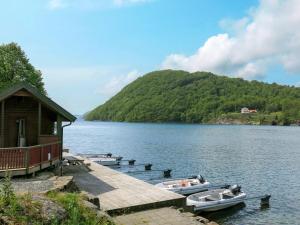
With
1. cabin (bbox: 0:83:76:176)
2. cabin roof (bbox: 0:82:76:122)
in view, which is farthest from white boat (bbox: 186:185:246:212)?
cabin roof (bbox: 0:82:76:122)

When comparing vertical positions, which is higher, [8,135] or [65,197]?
[8,135]

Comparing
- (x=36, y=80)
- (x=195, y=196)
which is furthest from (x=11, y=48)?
(x=195, y=196)

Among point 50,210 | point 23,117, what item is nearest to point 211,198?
point 23,117

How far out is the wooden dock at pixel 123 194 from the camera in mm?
16453

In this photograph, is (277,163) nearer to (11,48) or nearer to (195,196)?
(195,196)

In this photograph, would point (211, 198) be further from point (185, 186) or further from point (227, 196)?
point (185, 186)

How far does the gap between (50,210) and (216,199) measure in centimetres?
1584

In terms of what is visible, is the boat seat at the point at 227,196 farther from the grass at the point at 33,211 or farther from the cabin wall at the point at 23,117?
the grass at the point at 33,211

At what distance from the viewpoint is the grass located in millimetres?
9963

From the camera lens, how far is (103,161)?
154ft

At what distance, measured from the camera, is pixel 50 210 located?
10742 mm

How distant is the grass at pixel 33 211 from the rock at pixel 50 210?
3.2 inches

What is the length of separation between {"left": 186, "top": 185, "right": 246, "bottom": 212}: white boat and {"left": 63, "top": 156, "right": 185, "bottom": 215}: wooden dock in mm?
4120

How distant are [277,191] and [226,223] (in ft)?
38.5
